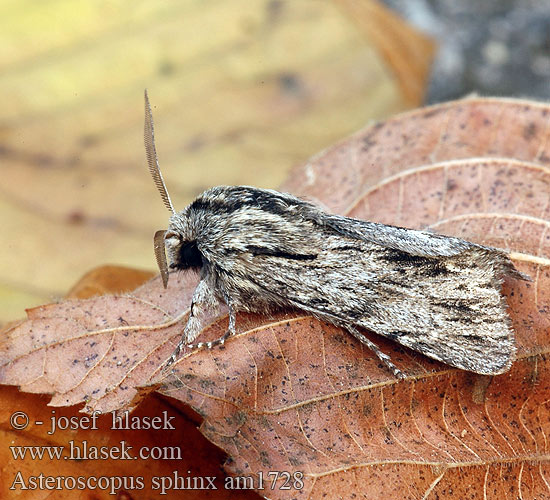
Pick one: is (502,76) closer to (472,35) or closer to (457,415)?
(472,35)

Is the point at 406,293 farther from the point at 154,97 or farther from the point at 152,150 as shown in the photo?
the point at 154,97

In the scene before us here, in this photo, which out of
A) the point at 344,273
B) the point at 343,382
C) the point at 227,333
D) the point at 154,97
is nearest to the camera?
the point at 343,382

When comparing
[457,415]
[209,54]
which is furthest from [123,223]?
[457,415]

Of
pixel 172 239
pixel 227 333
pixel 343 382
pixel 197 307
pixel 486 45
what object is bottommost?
pixel 343 382

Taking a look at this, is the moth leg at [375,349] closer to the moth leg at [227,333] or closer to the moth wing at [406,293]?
the moth wing at [406,293]

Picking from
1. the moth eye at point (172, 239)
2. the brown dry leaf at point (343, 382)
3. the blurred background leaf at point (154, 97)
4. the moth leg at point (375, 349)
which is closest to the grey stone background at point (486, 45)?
the blurred background leaf at point (154, 97)

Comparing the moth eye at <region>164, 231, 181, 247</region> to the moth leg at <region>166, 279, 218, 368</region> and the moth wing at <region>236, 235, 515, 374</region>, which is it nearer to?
the moth leg at <region>166, 279, 218, 368</region>

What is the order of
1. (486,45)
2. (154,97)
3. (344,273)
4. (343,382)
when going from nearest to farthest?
1. (343,382)
2. (344,273)
3. (154,97)
4. (486,45)

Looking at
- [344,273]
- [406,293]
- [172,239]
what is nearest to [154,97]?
[172,239]
